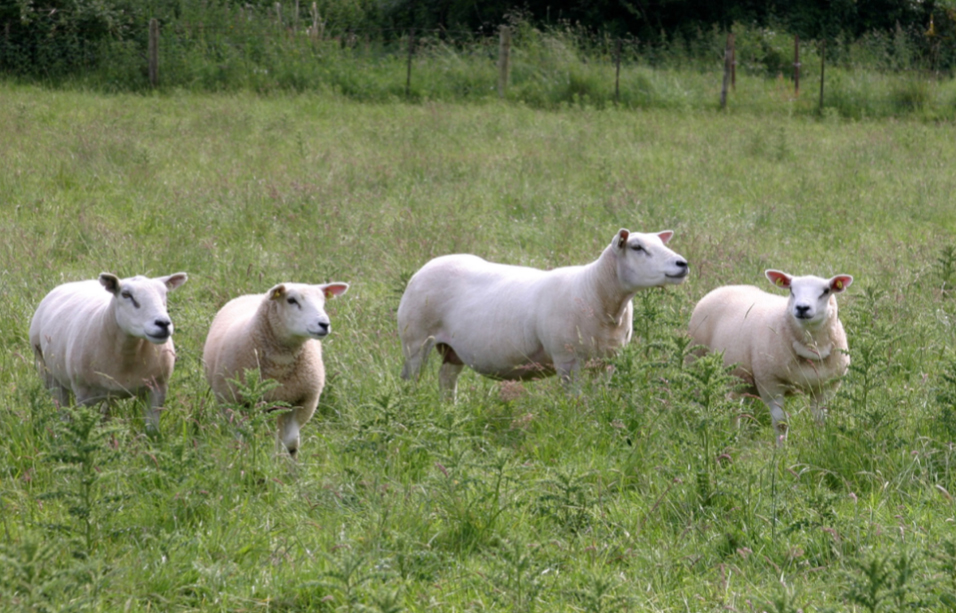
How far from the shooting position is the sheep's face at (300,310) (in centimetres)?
455

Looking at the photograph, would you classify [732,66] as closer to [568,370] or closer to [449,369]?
[449,369]

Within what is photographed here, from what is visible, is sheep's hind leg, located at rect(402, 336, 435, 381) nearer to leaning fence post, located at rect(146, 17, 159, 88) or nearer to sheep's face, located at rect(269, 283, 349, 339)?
sheep's face, located at rect(269, 283, 349, 339)

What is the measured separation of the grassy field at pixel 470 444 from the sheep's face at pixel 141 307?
18.5 inches

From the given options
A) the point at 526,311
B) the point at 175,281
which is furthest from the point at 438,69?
the point at 175,281

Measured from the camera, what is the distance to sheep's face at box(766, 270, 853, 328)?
4.84 m

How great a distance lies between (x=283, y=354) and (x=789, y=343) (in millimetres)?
2656

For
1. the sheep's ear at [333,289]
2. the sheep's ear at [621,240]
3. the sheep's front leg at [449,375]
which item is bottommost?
the sheep's front leg at [449,375]

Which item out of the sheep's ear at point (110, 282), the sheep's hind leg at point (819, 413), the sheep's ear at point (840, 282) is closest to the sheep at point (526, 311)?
the sheep's ear at point (840, 282)

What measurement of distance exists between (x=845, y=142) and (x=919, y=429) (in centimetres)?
1049

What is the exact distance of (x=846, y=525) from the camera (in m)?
3.44

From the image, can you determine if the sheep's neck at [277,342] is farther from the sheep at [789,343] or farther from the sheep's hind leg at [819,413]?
the sheep's hind leg at [819,413]

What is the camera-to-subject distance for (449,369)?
6.16 metres

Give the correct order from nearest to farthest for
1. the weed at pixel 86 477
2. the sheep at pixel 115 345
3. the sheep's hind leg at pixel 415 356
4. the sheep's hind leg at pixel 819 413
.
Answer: the weed at pixel 86 477 → the sheep's hind leg at pixel 819 413 → the sheep at pixel 115 345 → the sheep's hind leg at pixel 415 356

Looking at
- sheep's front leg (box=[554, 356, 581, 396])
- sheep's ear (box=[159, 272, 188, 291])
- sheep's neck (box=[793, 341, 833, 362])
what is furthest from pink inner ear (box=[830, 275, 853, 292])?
sheep's ear (box=[159, 272, 188, 291])
